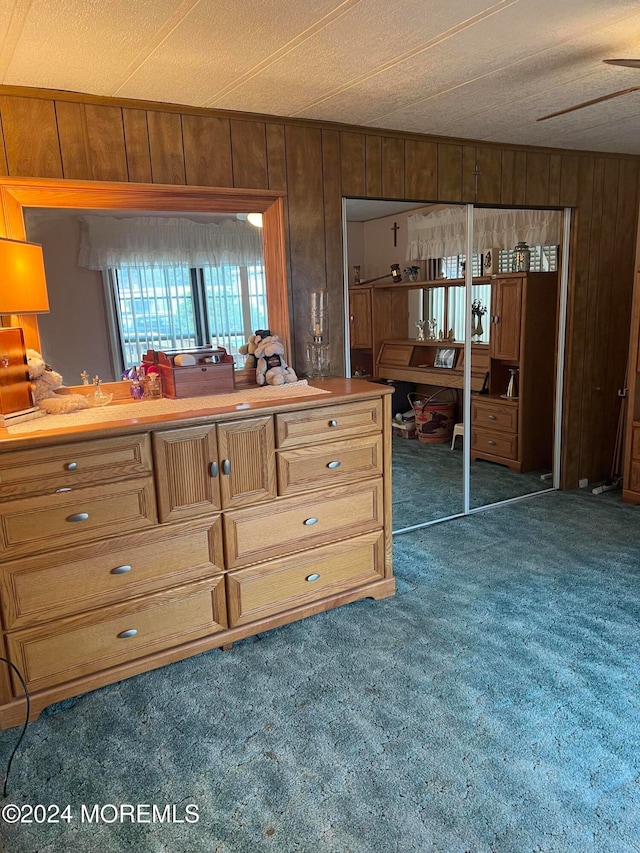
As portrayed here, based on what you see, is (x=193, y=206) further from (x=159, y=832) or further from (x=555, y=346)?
(x=555, y=346)

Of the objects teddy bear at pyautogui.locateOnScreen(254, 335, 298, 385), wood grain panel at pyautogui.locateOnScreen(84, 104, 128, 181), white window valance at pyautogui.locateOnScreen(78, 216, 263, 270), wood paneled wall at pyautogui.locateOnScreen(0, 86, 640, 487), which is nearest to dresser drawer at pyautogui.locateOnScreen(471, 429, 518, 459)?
wood paneled wall at pyautogui.locateOnScreen(0, 86, 640, 487)

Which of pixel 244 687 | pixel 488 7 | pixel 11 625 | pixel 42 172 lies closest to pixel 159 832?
pixel 244 687

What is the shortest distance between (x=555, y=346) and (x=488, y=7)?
281cm

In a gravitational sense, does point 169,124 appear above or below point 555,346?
above

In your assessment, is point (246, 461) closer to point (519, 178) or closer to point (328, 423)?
point (328, 423)

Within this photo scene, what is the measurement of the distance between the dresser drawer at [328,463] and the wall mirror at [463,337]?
0.73 meters

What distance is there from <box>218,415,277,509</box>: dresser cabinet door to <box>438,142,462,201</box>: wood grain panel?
6.17 ft

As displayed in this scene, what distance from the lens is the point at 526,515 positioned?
3.94 m

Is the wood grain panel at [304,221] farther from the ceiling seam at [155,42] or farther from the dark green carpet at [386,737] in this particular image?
the dark green carpet at [386,737]

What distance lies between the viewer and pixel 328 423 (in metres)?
2.64

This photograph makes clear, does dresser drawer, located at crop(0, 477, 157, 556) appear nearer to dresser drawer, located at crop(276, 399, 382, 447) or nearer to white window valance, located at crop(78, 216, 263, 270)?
dresser drawer, located at crop(276, 399, 382, 447)

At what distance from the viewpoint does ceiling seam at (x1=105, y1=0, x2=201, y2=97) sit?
1731 mm

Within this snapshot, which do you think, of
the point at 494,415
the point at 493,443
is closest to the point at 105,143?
the point at 494,415

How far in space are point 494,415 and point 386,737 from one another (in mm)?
2990
